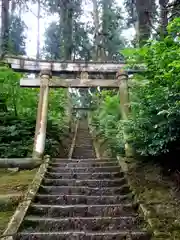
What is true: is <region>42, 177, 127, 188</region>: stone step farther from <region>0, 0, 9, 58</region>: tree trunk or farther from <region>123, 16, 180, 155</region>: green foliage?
<region>0, 0, 9, 58</region>: tree trunk

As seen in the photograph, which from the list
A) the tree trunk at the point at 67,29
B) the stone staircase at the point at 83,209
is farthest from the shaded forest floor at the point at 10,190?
the tree trunk at the point at 67,29

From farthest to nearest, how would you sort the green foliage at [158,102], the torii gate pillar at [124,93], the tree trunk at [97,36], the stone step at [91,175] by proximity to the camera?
1. the tree trunk at [97,36]
2. the torii gate pillar at [124,93]
3. the stone step at [91,175]
4. the green foliage at [158,102]

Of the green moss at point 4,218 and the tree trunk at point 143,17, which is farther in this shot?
the tree trunk at point 143,17

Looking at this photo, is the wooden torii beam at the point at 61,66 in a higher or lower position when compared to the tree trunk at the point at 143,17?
lower

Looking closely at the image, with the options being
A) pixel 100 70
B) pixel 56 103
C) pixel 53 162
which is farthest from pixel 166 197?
pixel 56 103

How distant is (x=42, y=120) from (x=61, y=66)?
3.14 meters

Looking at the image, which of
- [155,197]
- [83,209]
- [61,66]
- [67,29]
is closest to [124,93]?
[61,66]

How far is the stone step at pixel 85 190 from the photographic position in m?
5.87

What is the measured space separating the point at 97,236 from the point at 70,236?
0.35 metres

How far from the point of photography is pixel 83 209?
16.4 feet

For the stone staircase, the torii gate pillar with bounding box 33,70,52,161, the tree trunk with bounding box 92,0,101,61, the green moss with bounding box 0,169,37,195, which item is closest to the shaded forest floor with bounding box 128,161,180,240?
the stone staircase

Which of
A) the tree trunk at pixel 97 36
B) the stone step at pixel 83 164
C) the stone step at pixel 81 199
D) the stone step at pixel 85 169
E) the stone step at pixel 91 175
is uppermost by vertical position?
the tree trunk at pixel 97 36

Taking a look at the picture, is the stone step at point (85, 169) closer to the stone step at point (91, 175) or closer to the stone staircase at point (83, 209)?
the stone staircase at point (83, 209)

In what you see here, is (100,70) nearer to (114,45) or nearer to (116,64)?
(116,64)
